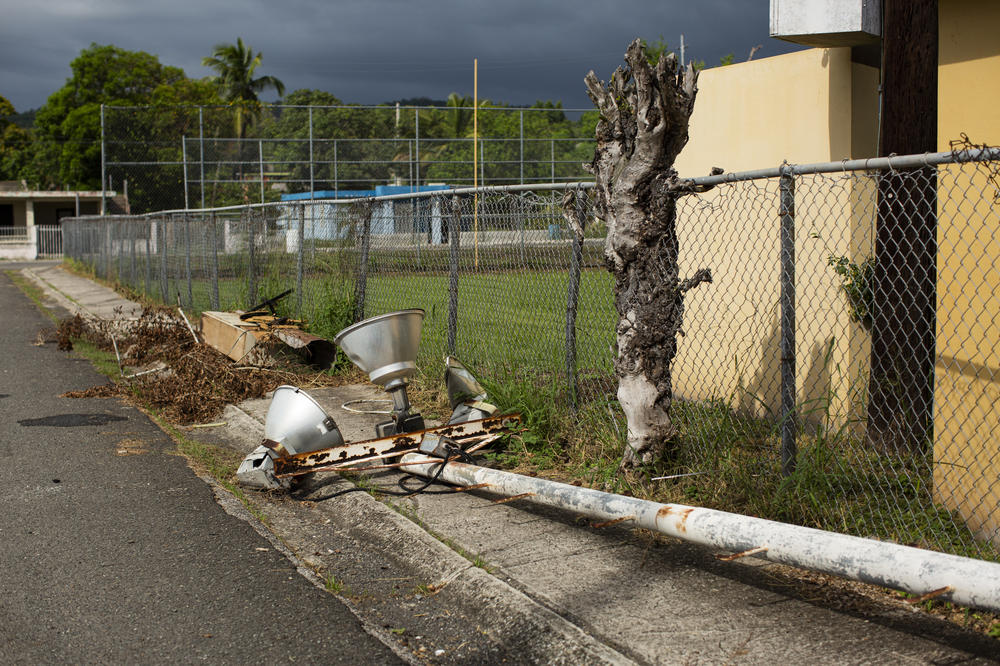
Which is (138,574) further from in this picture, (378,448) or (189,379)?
(189,379)

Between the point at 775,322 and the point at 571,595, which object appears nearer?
the point at 571,595

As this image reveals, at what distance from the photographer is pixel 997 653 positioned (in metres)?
3.50

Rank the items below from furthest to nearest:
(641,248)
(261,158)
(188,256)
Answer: (261,158)
(188,256)
(641,248)

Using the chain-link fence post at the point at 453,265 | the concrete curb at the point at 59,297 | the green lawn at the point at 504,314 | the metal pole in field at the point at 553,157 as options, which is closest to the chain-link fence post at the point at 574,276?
the green lawn at the point at 504,314

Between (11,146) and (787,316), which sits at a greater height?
(11,146)

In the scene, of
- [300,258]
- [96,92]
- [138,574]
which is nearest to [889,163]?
[138,574]

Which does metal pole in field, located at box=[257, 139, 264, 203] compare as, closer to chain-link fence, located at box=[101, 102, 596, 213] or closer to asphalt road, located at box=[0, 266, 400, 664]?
chain-link fence, located at box=[101, 102, 596, 213]

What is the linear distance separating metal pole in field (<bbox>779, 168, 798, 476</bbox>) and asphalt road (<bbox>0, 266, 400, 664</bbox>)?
2.36 meters

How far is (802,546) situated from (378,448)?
3.02 m

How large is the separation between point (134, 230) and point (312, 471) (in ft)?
49.6

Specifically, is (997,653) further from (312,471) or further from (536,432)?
(312,471)

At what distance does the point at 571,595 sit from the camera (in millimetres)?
4102

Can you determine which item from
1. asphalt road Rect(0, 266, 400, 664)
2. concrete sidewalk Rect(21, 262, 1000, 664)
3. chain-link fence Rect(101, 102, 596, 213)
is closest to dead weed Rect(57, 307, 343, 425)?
asphalt road Rect(0, 266, 400, 664)

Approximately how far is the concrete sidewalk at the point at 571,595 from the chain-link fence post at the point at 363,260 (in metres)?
4.54
